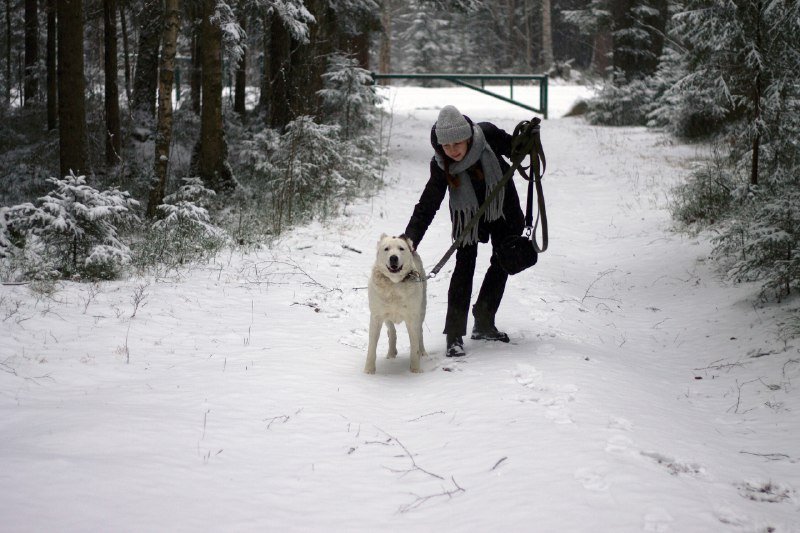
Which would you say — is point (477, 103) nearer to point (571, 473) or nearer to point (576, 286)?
point (576, 286)

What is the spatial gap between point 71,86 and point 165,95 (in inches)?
83.5

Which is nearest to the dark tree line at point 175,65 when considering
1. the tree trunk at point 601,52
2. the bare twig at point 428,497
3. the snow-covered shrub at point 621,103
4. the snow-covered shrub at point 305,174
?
the snow-covered shrub at point 305,174

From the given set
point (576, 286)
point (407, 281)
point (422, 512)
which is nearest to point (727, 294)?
point (576, 286)

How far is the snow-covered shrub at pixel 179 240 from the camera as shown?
29.4 feet

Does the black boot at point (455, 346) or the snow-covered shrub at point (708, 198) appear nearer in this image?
the black boot at point (455, 346)

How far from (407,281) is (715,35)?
278 inches

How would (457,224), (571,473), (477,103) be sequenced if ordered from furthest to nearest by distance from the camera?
1. (477,103)
2. (457,224)
3. (571,473)

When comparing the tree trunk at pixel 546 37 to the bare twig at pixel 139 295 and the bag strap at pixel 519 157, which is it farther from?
the bare twig at pixel 139 295

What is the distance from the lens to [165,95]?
34.4 feet

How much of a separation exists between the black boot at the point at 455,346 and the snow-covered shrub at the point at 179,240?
446cm

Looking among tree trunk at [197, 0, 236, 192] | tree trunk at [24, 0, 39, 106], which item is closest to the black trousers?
tree trunk at [197, 0, 236, 192]

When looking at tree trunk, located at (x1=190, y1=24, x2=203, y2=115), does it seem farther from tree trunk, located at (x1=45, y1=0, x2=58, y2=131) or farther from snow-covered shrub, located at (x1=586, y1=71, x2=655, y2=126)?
snow-covered shrub, located at (x1=586, y1=71, x2=655, y2=126)

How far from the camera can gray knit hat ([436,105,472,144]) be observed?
213 inches

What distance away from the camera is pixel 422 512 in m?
3.22
